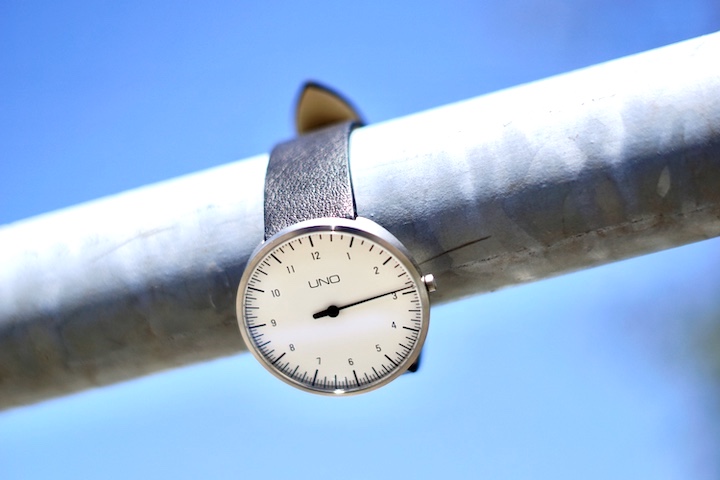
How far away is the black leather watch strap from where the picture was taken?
1913mm

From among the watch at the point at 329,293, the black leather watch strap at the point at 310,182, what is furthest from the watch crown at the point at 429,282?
the black leather watch strap at the point at 310,182

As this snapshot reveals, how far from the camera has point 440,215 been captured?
1.87 m

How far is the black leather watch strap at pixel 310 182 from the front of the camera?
1.91 meters

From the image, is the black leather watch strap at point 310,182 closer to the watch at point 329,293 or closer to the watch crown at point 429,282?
the watch at point 329,293

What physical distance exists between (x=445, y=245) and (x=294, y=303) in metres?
0.35

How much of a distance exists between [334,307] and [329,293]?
1.3 inches

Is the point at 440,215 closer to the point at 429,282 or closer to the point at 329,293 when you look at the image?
the point at 429,282

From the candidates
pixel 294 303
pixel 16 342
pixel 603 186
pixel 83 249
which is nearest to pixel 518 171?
pixel 603 186

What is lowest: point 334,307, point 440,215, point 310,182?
point 334,307

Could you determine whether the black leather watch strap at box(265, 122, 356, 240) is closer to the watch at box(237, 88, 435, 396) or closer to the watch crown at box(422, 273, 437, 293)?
the watch at box(237, 88, 435, 396)

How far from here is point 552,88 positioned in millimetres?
1927

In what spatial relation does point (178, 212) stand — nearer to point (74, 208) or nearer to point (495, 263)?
point (74, 208)

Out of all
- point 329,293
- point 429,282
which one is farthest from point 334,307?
point 429,282

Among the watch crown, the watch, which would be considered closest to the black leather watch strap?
the watch
